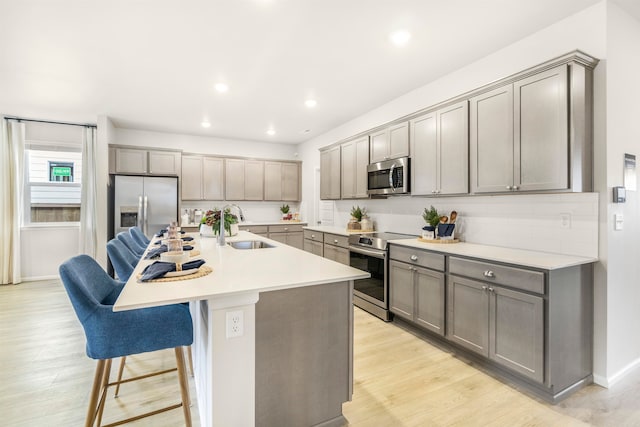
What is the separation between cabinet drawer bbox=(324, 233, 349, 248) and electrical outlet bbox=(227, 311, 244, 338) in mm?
2690

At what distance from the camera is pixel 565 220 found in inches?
94.7

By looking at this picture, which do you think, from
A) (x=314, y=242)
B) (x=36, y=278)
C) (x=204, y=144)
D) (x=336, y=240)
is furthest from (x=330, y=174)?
(x=36, y=278)

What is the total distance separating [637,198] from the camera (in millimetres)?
2455

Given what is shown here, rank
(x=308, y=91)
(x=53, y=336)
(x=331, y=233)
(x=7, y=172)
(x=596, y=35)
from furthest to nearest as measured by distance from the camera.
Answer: (x=7, y=172)
(x=331, y=233)
(x=308, y=91)
(x=53, y=336)
(x=596, y=35)

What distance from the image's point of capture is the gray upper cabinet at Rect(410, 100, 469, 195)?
292 centimetres

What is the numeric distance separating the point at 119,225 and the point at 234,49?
390cm

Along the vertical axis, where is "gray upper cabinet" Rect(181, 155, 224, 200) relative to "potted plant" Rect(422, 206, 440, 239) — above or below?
above

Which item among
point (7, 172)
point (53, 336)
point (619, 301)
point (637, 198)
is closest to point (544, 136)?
point (637, 198)

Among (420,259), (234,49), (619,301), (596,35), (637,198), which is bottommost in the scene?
(619,301)

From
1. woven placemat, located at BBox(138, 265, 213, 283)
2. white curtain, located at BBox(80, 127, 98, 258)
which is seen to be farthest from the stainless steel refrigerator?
woven placemat, located at BBox(138, 265, 213, 283)

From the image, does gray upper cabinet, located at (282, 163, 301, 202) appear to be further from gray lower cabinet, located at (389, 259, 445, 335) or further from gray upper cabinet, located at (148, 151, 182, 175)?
gray lower cabinet, located at (389, 259, 445, 335)

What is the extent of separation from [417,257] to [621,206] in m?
1.56

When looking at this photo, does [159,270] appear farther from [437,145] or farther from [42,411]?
[437,145]

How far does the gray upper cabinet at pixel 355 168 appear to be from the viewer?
14.3 ft
